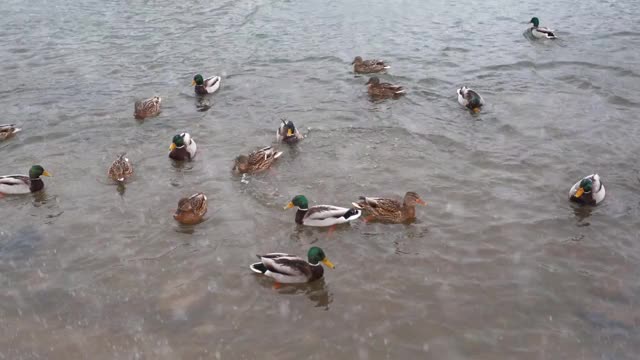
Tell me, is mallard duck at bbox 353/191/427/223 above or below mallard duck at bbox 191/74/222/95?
below

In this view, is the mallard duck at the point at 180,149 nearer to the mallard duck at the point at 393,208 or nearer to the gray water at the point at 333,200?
the gray water at the point at 333,200

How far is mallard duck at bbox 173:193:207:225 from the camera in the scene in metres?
9.99

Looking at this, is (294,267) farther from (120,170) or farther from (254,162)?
(120,170)

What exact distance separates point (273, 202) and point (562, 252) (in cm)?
530

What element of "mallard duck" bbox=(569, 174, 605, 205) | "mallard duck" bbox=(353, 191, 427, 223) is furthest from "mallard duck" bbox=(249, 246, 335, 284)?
"mallard duck" bbox=(569, 174, 605, 205)

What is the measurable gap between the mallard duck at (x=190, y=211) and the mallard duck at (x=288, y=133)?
10.8 feet

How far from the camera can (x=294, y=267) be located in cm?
852

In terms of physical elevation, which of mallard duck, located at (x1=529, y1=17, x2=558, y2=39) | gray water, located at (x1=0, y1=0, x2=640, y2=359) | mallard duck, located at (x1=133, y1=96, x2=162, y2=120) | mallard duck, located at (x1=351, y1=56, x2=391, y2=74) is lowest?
gray water, located at (x1=0, y1=0, x2=640, y2=359)

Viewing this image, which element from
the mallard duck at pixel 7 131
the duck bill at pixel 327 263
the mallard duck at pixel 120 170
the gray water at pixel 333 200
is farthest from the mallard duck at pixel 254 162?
the mallard duck at pixel 7 131

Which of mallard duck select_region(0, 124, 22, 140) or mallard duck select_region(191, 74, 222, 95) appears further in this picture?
mallard duck select_region(191, 74, 222, 95)

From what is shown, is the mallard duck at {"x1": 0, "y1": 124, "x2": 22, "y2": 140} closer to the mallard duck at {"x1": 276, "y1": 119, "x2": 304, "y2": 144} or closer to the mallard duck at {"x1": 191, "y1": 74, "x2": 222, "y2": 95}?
the mallard duck at {"x1": 191, "y1": 74, "x2": 222, "y2": 95}

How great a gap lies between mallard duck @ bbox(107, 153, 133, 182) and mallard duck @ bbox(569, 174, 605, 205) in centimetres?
894

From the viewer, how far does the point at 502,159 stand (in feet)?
39.5

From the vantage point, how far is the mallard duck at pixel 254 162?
11.7m
